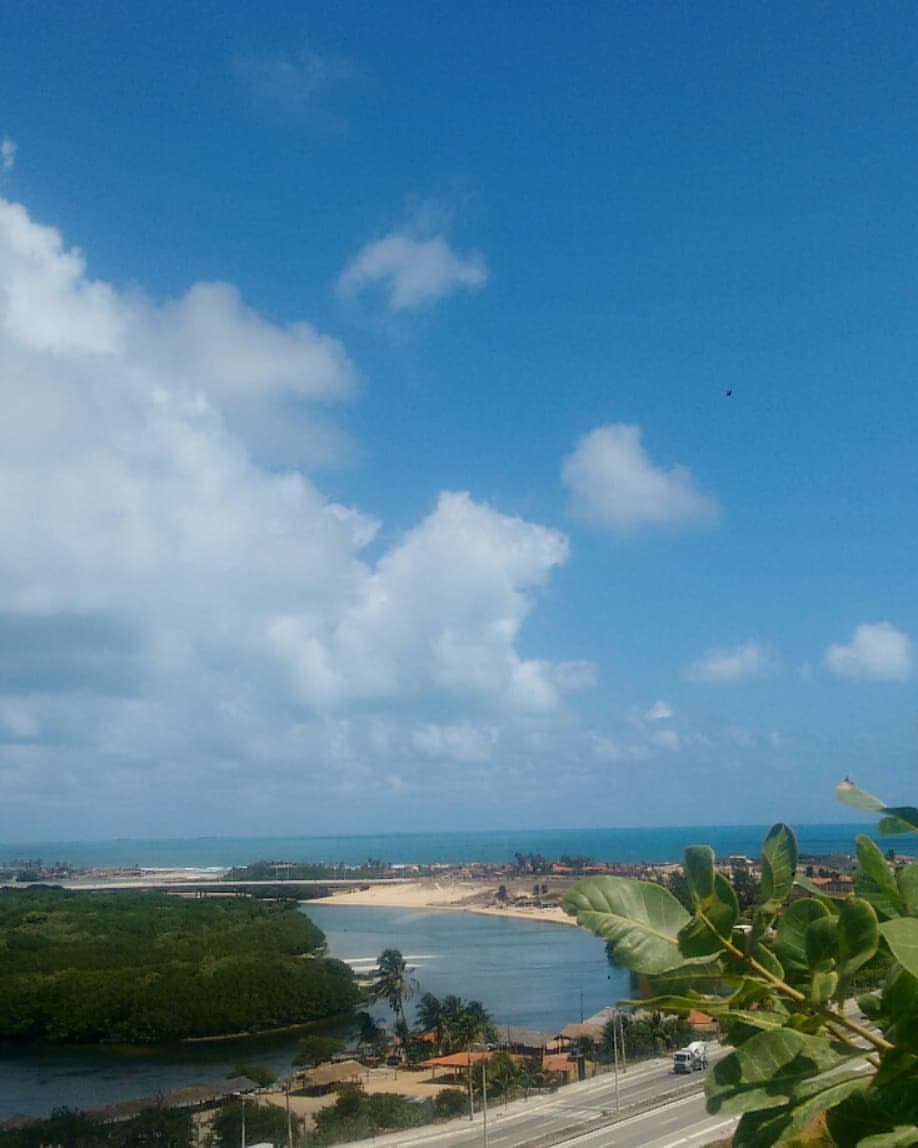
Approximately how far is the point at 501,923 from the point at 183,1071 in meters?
48.5

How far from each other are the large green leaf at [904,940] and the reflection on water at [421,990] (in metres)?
11.0

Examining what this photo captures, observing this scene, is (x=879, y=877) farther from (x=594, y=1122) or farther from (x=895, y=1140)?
(x=594, y=1122)

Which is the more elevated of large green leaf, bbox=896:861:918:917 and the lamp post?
large green leaf, bbox=896:861:918:917

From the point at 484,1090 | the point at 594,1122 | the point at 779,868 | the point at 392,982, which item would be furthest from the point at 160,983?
the point at 779,868

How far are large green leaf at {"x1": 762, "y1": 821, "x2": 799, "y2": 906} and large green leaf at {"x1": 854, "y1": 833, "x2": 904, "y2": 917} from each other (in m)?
0.09

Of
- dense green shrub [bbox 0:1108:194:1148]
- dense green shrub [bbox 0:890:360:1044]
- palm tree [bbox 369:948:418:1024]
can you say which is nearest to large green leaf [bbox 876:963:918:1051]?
dense green shrub [bbox 0:1108:194:1148]

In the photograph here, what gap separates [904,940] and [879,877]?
25 cm

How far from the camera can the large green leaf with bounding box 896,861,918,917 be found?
116 centimetres

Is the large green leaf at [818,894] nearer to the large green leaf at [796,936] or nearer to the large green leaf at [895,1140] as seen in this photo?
the large green leaf at [796,936]

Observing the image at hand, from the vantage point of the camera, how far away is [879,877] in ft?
4.06

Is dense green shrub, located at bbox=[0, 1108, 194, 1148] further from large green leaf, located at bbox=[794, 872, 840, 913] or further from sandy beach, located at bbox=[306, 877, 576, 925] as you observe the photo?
sandy beach, located at bbox=[306, 877, 576, 925]

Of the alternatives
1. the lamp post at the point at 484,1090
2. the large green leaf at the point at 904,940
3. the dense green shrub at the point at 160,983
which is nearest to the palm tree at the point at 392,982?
the dense green shrub at the point at 160,983

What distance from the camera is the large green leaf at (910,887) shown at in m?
1.16

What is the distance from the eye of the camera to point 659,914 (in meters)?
1.12
